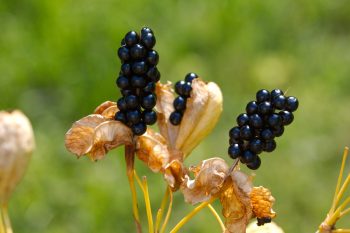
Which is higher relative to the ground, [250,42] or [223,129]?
[250,42]

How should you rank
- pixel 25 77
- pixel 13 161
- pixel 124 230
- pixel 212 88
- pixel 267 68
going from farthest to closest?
pixel 267 68 < pixel 25 77 < pixel 124 230 < pixel 212 88 < pixel 13 161

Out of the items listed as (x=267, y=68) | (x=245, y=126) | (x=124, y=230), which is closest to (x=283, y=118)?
(x=245, y=126)

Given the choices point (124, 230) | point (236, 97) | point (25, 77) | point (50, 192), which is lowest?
point (124, 230)

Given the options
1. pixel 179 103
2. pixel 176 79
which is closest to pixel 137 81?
pixel 179 103

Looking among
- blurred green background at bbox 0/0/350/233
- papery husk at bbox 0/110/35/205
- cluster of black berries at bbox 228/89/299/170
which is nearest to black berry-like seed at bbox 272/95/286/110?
cluster of black berries at bbox 228/89/299/170

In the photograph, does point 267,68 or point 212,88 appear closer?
point 212,88

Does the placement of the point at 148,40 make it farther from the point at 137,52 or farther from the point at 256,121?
the point at 256,121

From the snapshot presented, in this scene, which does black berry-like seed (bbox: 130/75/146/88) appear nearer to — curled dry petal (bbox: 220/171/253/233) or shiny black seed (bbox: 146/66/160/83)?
shiny black seed (bbox: 146/66/160/83)

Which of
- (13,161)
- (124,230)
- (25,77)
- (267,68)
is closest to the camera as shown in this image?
(13,161)

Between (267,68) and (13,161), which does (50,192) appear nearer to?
(267,68)
